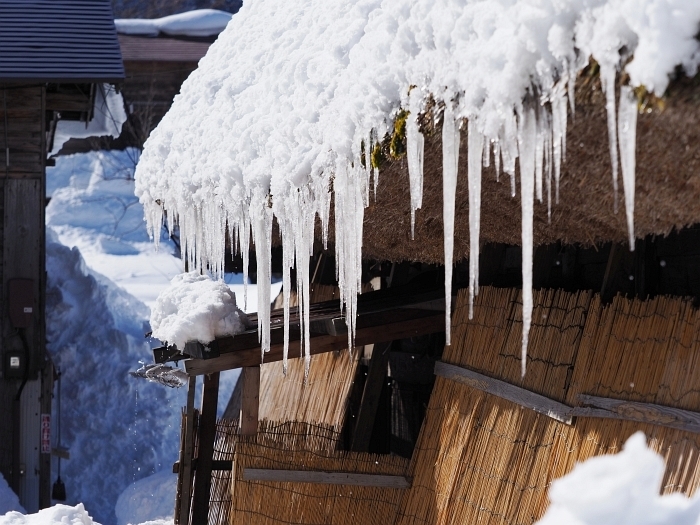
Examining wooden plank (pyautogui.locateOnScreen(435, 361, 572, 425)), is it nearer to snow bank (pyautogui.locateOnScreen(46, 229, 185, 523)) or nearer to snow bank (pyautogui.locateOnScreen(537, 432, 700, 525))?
snow bank (pyautogui.locateOnScreen(537, 432, 700, 525))

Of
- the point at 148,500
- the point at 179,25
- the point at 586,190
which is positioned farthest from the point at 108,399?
the point at 586,190

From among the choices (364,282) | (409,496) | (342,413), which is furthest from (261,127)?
(364,282)

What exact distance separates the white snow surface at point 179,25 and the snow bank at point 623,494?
61.3ft

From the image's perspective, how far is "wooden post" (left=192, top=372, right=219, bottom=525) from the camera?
16.8 feet

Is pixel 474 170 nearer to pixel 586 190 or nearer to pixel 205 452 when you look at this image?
pixel 586 190

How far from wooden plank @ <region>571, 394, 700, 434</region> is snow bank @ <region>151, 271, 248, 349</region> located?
2115 mm

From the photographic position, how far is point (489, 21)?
6.48 feet

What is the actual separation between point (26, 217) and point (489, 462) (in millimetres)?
8621

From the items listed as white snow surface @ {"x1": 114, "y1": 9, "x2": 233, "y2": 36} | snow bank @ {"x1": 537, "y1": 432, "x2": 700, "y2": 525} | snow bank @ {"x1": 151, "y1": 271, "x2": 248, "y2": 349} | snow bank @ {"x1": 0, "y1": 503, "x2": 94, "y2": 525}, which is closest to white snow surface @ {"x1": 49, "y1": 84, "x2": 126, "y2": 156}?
white snow surface @ {"x1": 114, "y1": 9, "x2": 233, "y2": 36}

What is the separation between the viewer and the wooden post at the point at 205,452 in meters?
5.11

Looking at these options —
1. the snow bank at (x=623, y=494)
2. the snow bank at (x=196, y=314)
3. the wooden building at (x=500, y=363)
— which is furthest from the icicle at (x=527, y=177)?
the snow bank at (x=196, y=314)

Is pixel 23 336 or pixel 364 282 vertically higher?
pixel 364 282

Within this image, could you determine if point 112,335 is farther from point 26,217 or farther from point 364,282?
point 364,282

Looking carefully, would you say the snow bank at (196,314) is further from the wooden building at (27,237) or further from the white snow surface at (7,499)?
the white snow surface at (7,499)
